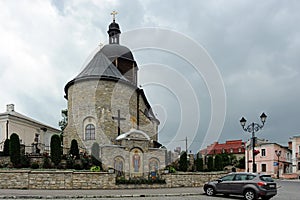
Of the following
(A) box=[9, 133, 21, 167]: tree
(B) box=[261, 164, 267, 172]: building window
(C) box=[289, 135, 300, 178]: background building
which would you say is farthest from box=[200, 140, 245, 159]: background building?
(A) box=[9, 133, 21, 167]: tree

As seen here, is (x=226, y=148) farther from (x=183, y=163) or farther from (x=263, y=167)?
(x=183, y=163)

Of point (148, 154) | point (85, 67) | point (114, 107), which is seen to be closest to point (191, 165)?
point (148, 154)

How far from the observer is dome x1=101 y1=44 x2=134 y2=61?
40.5 m

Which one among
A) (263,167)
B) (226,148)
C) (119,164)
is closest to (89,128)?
(119,164)

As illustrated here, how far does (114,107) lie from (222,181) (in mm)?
16114

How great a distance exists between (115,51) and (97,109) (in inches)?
483

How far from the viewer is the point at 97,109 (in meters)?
30.6

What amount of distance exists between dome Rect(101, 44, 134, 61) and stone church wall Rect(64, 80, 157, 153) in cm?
856

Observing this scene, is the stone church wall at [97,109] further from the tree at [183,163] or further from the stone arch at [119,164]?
the tree at [183,163]

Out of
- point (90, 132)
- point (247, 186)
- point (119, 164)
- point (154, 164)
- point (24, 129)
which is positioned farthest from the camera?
point (24, 129)

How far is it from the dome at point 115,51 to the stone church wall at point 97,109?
337 inches

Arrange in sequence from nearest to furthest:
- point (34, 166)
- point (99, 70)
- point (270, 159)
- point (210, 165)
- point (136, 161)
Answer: point (34, 166) < point (136, 161) < point (210, 165) < point (99, 70) < point (270, 159)

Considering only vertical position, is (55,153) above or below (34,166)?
above

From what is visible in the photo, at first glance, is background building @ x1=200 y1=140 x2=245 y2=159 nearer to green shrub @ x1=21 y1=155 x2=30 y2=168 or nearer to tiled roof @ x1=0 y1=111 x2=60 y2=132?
tiled roof @ x1=0 y1=111 x2=60 y2=132
